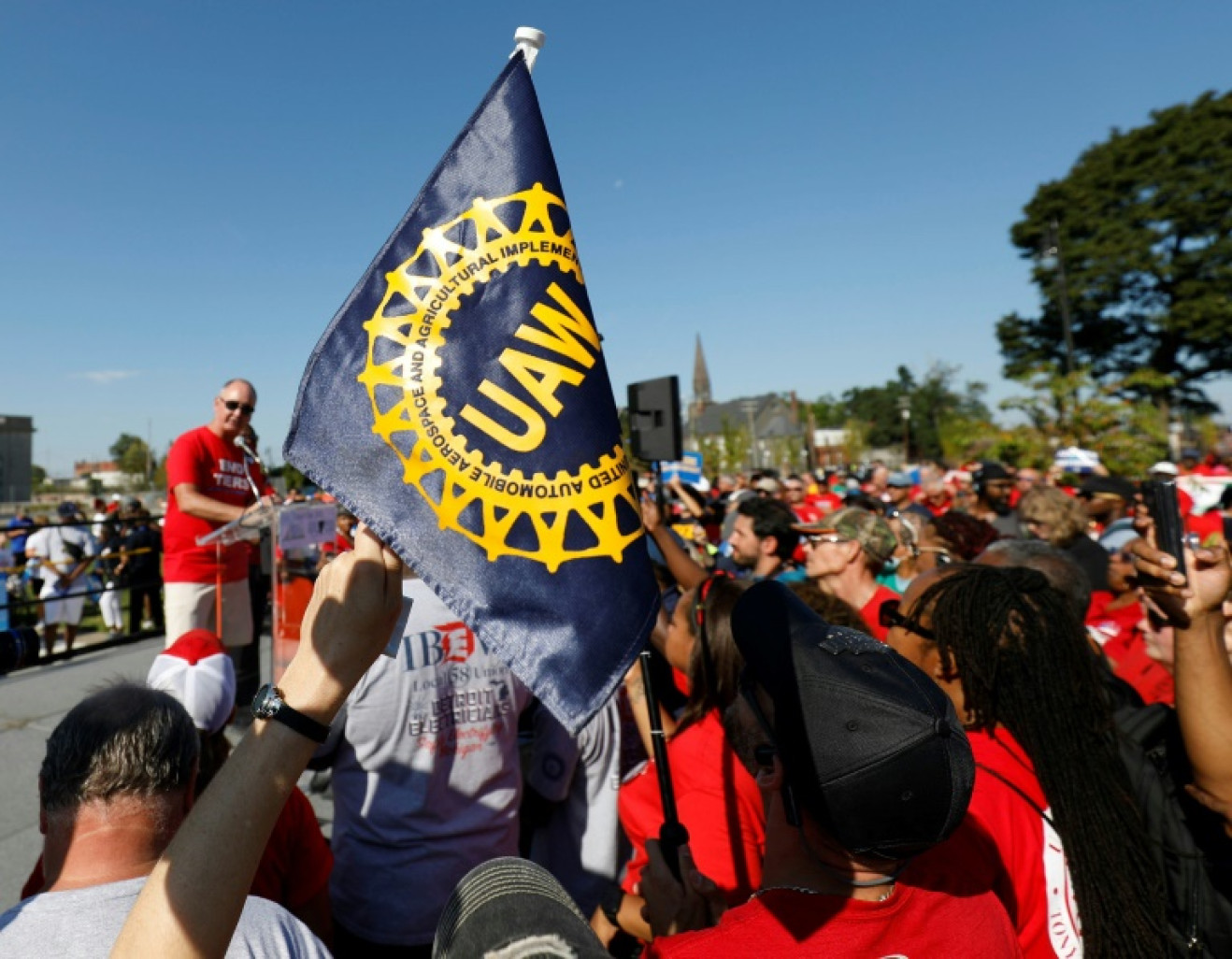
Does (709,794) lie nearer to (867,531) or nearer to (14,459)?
(867,531)

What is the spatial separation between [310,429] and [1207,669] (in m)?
2.13

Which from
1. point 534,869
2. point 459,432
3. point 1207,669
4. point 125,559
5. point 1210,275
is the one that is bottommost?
point 125,559

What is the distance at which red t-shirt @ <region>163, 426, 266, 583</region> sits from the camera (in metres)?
4.30

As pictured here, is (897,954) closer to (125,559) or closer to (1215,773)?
(1215,773)

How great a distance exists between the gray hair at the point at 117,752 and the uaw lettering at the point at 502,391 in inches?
25.0

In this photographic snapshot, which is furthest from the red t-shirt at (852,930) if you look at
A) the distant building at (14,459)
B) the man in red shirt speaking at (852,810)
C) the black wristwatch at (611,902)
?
the distant building at (14,459)

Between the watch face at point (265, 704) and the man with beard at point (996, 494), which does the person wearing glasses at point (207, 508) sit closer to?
the watch face at point (265, 704)

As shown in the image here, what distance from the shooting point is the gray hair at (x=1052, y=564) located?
9.94ft

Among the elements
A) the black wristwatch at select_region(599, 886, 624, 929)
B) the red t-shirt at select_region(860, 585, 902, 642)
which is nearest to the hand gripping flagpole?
the black wristwatch at select_region(599, 886, 624, 929)

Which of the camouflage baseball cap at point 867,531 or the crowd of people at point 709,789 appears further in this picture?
the camouflage baseball cap at point 867,531

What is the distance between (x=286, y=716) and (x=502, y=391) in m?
0.86

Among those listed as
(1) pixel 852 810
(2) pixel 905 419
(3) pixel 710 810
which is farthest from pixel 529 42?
(2) pixel 905 419

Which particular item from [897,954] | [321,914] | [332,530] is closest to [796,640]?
[897,954]

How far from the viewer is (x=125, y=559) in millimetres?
10148
